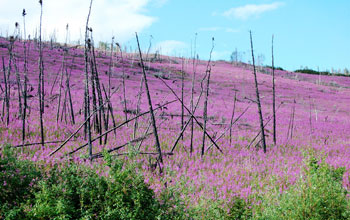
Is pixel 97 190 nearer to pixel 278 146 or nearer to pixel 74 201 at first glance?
pixel 74 201

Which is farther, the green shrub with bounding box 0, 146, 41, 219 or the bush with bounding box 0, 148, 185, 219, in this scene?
the green shrub with bounding box 0, 146, 41, 219

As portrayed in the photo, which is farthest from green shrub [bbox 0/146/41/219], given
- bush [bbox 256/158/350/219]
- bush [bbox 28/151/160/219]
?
bush [bbox 256/158/350/219]

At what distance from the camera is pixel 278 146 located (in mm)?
10562

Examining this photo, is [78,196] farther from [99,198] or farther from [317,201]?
[317,201]

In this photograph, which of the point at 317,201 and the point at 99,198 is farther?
the point at 99,198

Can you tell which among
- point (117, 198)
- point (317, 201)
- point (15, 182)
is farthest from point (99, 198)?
point (317, 201)

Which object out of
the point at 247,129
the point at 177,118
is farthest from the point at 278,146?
the point at 177,118

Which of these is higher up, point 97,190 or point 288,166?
point 97,190

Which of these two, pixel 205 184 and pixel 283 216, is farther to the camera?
pixel 205 184

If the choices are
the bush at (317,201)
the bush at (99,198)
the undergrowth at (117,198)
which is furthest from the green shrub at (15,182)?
the bush at (317,201)

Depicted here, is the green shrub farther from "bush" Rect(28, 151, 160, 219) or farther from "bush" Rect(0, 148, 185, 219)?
"bush" Rect(28, 151, 160, 219)

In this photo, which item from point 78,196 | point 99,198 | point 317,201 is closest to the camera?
point 317,201

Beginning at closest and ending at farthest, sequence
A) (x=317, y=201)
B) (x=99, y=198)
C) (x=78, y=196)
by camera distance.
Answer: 1. (x=317, y=201)
2. (x=99, y=198)
3. (x=78, y=196)

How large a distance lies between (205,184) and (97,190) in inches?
96.8
